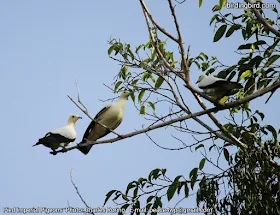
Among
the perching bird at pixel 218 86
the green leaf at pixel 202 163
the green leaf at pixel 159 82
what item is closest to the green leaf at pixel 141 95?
the green leaf at pixel 159 82

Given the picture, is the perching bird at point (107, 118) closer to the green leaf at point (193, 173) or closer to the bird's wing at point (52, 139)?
the bird's wing at point (52, 139)

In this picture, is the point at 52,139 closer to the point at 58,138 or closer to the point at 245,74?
the point at 58,138

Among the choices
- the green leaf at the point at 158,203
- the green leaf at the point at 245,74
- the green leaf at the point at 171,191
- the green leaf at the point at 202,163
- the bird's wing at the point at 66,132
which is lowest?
the green leaf at the point at 158,203

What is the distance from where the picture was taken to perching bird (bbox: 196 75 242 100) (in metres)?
4.12

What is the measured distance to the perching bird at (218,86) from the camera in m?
4.12

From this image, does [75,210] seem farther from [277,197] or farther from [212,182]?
[277,197]

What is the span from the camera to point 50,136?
531cm

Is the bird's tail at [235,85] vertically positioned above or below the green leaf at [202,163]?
above

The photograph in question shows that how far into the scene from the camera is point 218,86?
Answer: 4.18 metres

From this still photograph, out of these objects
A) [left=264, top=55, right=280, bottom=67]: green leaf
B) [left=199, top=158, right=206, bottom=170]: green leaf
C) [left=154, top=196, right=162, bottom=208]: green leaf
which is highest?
[left=264, top=55, right=280, bottom=67]: green leaf

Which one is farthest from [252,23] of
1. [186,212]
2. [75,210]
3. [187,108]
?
[75,210]

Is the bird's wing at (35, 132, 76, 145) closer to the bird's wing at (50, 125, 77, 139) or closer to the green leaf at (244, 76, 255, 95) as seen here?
the bird's wing at (50, 125, 77, 139)

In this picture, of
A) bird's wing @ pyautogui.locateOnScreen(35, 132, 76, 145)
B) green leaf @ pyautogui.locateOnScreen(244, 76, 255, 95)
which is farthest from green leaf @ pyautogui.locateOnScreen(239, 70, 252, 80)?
bird's wing @ pyautogui.locateOnScreen(35, 132, 76, 145)

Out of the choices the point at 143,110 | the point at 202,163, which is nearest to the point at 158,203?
the point at 202,163
